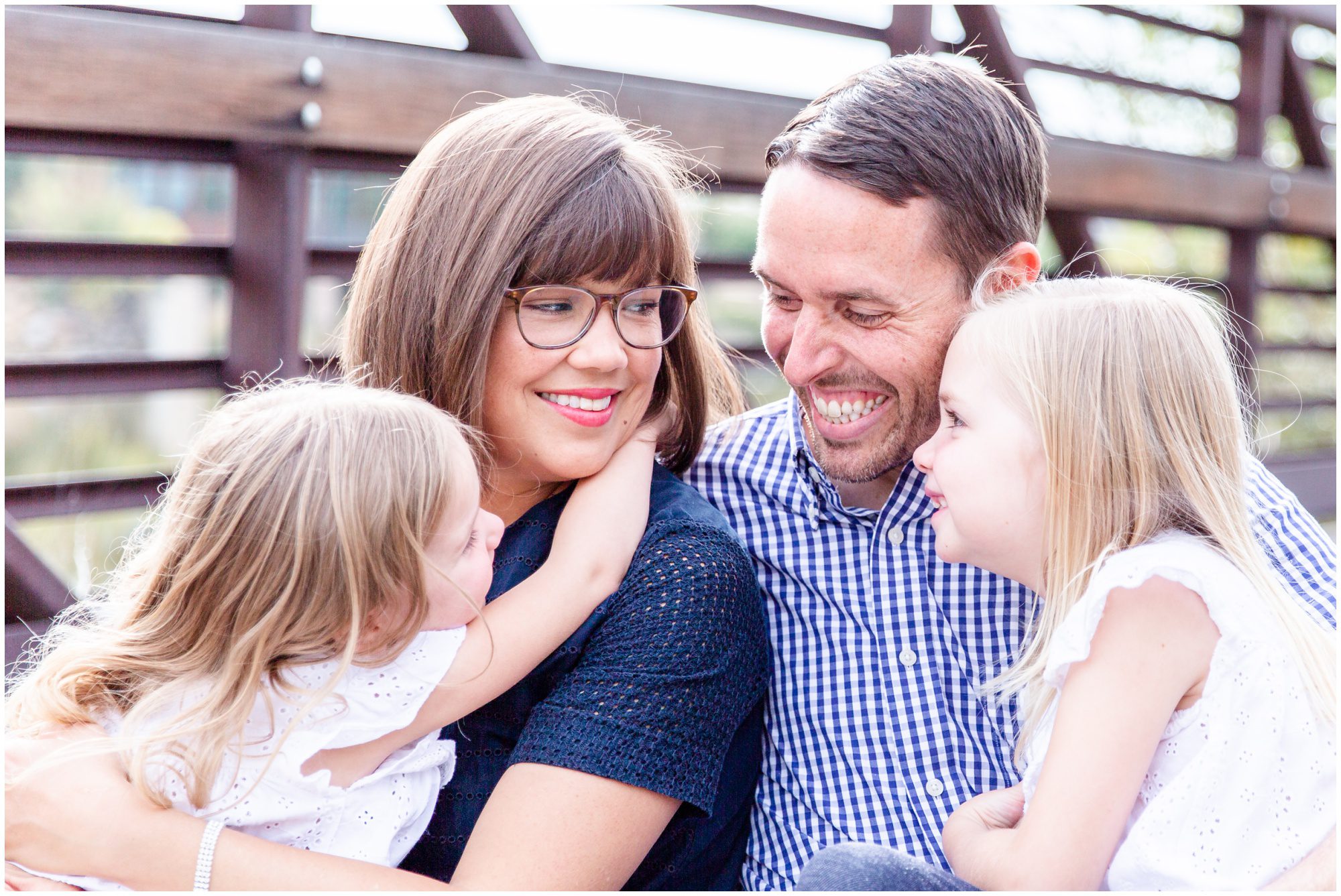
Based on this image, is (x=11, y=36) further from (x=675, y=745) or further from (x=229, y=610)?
(x=675, y=745)

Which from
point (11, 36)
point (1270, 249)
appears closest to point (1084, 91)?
point (1270, 249)

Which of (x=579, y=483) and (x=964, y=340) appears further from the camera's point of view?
(x=579, y=483)

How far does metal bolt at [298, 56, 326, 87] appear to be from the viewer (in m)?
2.20

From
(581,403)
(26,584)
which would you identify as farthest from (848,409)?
(26,584)

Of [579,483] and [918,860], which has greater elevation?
[579,483]

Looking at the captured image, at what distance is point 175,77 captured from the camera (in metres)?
2.05

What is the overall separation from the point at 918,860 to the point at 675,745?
0.31 meters

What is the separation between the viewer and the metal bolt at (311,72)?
86.5 inches

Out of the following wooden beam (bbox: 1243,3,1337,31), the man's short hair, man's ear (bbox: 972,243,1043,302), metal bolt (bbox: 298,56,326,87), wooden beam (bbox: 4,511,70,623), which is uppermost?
wooden beam (bbox: 1243,3,1337,31)

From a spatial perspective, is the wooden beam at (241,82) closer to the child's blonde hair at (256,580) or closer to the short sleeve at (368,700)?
the child's blonde hair at (256,580)

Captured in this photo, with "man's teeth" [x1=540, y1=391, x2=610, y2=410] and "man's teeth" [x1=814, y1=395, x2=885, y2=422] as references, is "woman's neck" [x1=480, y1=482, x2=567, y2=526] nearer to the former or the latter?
"man's teeth" [x1=540, y1=391, x2=610, y2=410]

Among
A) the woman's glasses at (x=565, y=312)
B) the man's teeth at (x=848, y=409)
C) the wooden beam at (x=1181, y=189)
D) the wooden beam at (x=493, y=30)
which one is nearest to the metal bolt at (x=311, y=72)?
the wooden beam at (x=493, y=30)

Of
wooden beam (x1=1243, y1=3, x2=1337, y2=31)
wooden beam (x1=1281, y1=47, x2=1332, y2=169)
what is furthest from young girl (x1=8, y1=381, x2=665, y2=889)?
wooden beam (x1=1281, y1=47, x2=1332, y2=169)

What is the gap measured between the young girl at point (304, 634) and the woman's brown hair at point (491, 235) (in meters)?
0.17
